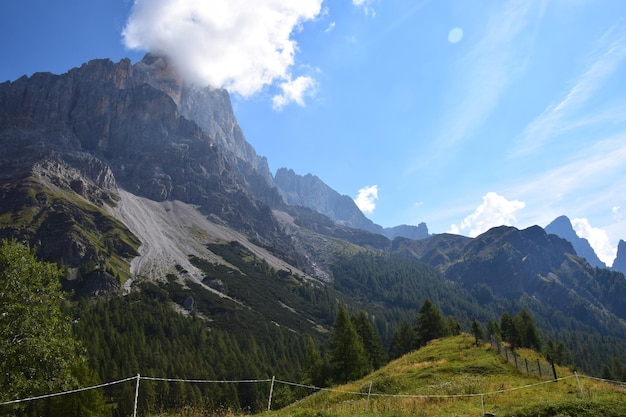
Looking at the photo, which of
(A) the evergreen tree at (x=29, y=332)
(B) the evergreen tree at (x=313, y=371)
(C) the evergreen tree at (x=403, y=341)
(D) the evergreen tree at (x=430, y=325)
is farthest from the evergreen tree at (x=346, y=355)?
(A) the evergreen tree at (x=29, y=332)

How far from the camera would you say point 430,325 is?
73750 millimetres

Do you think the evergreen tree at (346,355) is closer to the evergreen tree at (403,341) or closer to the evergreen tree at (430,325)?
the evergreen tree at (430,325)

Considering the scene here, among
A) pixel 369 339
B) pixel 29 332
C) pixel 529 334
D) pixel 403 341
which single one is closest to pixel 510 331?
pixel 529 334

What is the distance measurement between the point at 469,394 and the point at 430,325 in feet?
176

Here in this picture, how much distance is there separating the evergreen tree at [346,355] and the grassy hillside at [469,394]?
759 inches

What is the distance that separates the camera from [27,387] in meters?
18.1

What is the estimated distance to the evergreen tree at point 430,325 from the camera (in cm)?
7294

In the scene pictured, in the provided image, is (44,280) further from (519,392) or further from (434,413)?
(519,392)

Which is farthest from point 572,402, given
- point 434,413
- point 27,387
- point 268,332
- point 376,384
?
point 268,332

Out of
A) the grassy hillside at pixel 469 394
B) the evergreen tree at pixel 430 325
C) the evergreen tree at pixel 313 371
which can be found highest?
the evergreen tree at pixel 430 325

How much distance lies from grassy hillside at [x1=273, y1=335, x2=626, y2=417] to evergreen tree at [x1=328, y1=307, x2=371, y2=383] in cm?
1929

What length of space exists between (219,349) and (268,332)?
4750cm

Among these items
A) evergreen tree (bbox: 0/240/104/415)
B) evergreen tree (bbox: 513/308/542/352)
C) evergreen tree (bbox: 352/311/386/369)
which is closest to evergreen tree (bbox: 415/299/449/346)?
evergreen tree (bbox: 352/311/386/369)

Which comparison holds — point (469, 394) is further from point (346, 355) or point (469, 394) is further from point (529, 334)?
point (529, 334)
